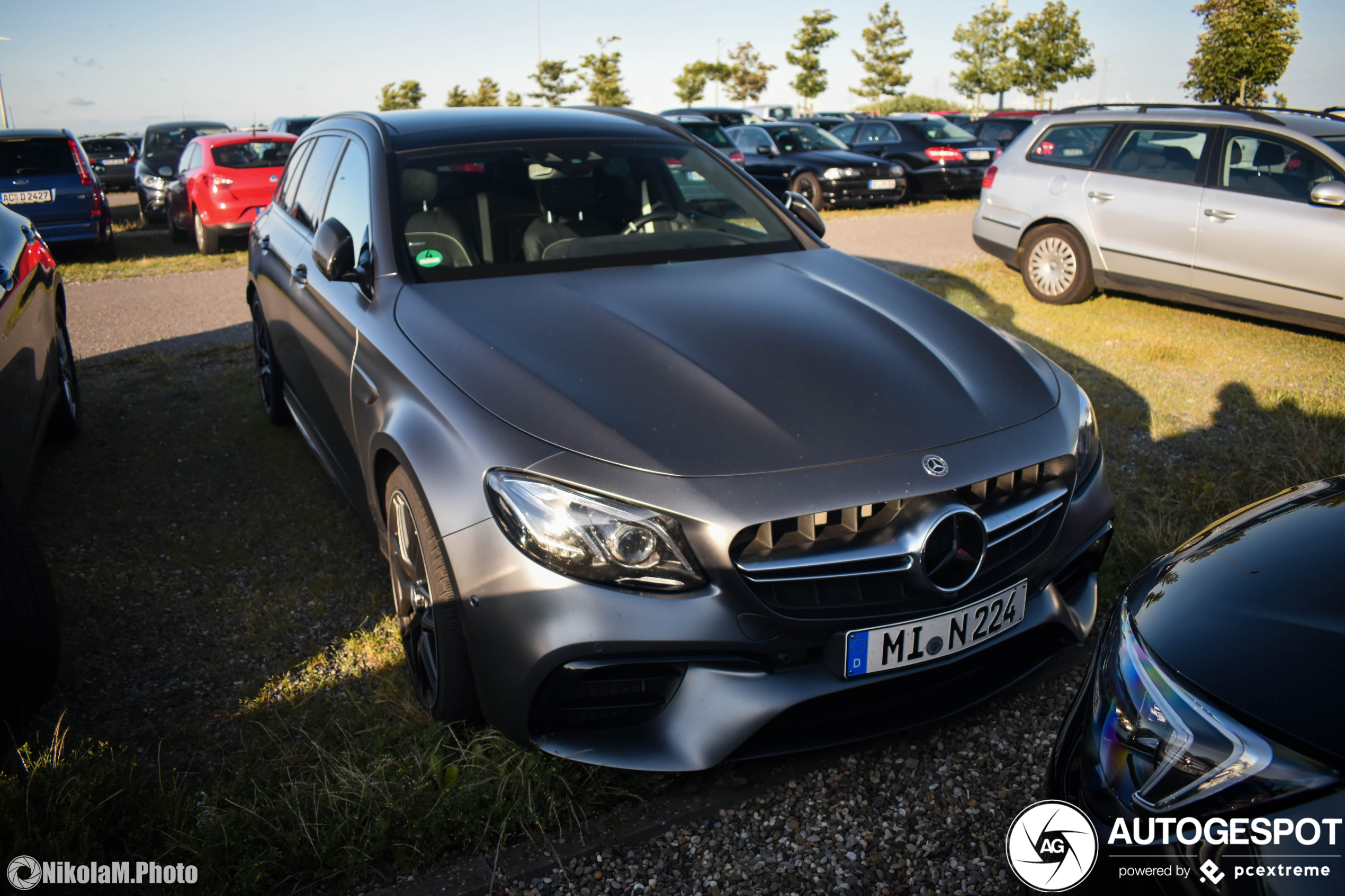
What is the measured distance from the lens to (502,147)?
11.5ft

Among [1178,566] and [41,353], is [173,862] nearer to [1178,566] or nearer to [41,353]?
[1178,566]

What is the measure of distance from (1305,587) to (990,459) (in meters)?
0.75

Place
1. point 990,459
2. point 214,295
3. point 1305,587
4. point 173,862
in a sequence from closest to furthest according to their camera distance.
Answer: point 1305,587
point 173,862
point 990,459
point 214,295

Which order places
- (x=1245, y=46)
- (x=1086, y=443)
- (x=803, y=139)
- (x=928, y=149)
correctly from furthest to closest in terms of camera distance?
(x=1245, y=46) → (x=928, y=149) → (x=803, y=139) → (x=1086, y=443)

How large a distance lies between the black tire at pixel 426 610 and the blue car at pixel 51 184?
1035cm

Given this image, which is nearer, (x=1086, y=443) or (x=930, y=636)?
(x=930, y=636)

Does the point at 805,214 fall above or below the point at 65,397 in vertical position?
above

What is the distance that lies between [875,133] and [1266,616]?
1774cm

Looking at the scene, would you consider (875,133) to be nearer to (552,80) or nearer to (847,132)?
(847,132)

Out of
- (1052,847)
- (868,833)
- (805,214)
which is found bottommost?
(868,833)

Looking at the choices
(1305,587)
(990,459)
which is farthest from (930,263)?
(1305,587)

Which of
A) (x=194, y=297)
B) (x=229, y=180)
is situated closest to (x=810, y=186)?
(x=229, y=180)

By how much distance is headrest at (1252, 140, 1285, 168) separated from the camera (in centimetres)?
645

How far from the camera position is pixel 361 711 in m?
2.69
